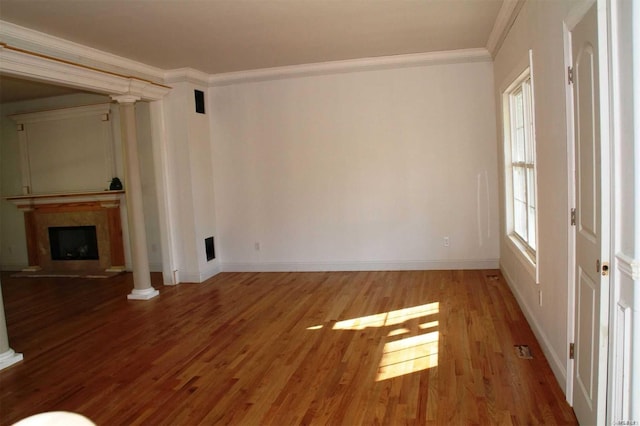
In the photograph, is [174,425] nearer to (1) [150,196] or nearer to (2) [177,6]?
(2) [177,6]

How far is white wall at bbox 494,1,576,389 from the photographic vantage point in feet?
8.62

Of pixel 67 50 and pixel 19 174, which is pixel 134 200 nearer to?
pixel 67 50

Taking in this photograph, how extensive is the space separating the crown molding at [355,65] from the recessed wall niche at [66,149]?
214 centimetres

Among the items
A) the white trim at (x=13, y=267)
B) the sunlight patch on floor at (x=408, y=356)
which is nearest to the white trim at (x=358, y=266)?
the sunlight patch on floor at (x=408, y=356)

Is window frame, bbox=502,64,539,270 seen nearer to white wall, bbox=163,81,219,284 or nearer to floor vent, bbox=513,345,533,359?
floor vent, bbox=513,345,533,359

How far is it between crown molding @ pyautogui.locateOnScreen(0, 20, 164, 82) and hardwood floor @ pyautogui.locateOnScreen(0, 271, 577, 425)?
2.67 meters

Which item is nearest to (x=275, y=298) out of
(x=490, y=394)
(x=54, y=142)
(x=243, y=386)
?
(x=243, y=386)

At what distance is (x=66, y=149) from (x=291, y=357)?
5810 millimetres

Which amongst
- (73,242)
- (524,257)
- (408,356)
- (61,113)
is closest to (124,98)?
(61,113)

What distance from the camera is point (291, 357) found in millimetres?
3525

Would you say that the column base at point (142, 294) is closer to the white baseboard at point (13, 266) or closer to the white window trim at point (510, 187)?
the white baseboard at point (13, 266)

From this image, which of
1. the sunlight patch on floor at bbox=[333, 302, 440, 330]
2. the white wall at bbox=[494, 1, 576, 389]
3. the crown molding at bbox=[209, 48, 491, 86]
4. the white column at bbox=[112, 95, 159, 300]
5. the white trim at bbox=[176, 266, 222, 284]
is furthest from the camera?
the white trim at bbox=[176, 266, 222, 284]

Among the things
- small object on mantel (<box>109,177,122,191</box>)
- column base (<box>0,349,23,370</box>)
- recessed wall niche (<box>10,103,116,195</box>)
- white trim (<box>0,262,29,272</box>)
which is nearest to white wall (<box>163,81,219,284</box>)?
small object on mantel (<box>109,177,122,191</box>)

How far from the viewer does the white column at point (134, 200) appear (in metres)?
5.41
